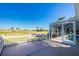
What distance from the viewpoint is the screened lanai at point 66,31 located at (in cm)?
712

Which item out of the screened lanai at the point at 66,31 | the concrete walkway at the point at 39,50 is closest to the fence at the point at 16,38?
the concrete walkway at the point at 39,50

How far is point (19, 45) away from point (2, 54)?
0.57 meters

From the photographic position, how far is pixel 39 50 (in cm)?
660

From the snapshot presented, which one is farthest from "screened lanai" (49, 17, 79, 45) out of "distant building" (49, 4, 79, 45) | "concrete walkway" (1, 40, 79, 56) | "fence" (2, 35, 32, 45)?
"fence" (2, 35, 32, 45)

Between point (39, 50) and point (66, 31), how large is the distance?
1314 millimetres

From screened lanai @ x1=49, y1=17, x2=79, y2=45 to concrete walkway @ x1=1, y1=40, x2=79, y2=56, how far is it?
1.35 feet

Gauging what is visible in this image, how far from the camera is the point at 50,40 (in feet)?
22.9

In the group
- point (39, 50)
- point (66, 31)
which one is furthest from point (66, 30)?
point (39, 50)

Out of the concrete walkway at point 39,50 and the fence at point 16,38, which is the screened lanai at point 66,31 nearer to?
the concrete walkway at point 39,50

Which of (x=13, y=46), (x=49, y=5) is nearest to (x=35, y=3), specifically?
(x=49, y=5)

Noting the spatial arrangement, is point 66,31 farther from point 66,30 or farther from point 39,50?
point 39,50

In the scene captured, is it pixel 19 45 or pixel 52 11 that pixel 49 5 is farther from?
pixel 19 45

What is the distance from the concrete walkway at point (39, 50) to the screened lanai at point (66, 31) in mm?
412

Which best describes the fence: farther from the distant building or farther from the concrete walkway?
the distant building
